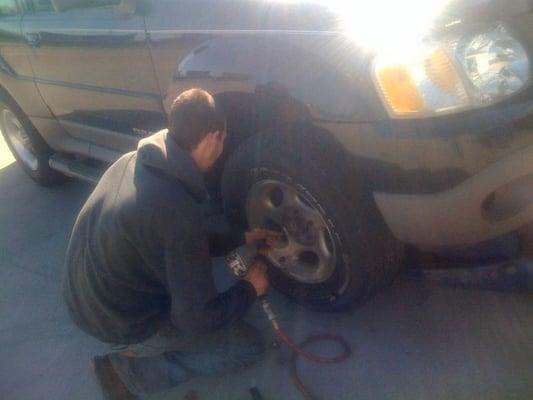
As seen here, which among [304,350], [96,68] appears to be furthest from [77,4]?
[304,350]

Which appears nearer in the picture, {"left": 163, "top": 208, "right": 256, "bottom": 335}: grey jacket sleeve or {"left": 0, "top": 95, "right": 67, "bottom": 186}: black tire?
{"left": 163, "top": 208, "right": 256, "bottom": 335}: grey jacket sleeve

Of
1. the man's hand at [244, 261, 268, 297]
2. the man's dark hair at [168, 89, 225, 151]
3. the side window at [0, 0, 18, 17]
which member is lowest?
the man's hand at [244, 261, 268, 297]

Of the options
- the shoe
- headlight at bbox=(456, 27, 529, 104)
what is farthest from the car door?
headlight at bbox=(456, 27, 529, 104)

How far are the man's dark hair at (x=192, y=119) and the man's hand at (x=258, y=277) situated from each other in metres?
0.63

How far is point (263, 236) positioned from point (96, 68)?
151 centimetres

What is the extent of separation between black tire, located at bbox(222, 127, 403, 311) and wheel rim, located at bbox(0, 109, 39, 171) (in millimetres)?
2759

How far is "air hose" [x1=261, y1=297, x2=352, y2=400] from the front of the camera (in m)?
2.34

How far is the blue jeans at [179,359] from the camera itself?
242cm

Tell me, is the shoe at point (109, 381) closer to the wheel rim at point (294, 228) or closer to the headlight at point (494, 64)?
the wheel rim at point (294, 228)

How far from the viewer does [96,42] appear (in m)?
3.12

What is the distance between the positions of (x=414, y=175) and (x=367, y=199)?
9.2 inches

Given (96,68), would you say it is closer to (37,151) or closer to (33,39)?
(33,39)

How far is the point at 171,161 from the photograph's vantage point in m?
1.96

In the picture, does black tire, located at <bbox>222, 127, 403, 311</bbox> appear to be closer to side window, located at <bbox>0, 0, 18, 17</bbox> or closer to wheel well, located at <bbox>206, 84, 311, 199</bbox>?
wheel well, located at <bbox>206, 84, 311, 199</bbox>
